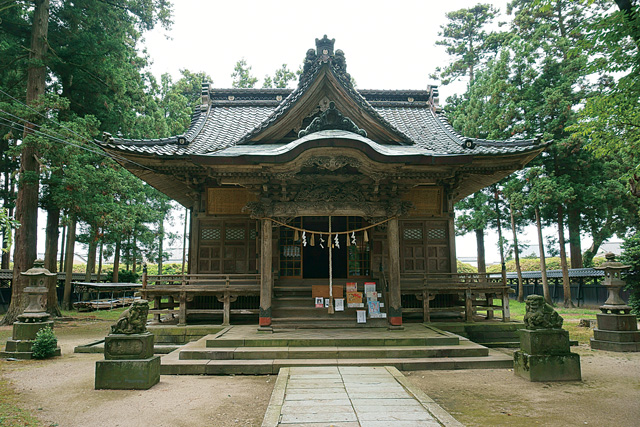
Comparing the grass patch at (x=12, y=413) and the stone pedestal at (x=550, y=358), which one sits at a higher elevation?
the stone pedestal at (x=550, y=358)

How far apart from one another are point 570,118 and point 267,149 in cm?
1874

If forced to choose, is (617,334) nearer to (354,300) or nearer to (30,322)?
(354,300)

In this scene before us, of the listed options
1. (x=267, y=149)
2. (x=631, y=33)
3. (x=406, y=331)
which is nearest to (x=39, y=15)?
(x=267, y=149)

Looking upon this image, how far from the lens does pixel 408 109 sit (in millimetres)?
15992

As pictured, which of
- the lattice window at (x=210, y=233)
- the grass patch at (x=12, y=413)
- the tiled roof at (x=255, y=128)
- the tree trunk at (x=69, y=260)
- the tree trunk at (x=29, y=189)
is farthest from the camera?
the tree trunk at (x=69, y=260)

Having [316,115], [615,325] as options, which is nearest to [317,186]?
[316,115]

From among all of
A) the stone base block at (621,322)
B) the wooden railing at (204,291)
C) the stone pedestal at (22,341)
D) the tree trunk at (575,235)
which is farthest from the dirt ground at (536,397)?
the tree trunk at (575,235)

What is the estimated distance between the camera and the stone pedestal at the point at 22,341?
9.51m

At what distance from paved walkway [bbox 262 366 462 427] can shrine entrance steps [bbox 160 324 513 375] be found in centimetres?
90

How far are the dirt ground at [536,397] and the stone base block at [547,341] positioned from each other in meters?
0.55

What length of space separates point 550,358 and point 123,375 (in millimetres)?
7365

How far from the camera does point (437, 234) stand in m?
12.8

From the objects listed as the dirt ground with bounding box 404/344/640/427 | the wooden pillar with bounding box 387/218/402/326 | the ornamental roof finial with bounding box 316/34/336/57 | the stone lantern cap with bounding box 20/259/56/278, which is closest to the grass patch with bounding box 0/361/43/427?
the stone lantern cap with bounding box 20/259/56/278

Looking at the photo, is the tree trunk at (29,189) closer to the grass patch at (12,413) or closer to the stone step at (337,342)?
the grass patch at (12,413)
